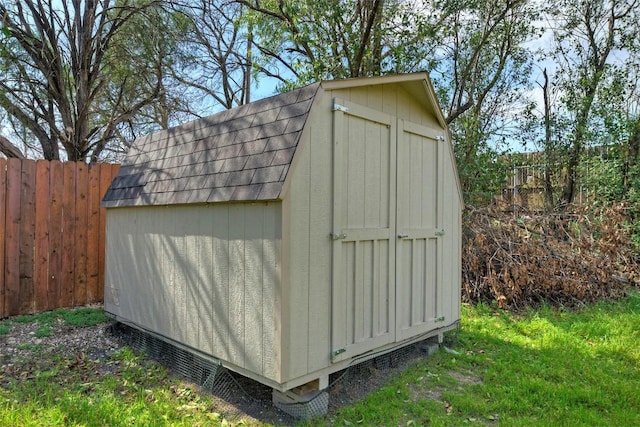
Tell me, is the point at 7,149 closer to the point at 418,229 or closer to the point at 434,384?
the point at 418,229

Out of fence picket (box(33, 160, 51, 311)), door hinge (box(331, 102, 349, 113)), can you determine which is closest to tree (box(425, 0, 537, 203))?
door hinge (box(331, 102, 349, 113))

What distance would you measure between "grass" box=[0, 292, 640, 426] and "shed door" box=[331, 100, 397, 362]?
0.50 m

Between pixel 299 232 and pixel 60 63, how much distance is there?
6756mm

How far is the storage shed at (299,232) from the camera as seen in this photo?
2613 millimetres

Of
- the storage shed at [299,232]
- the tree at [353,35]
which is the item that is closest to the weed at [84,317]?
the storage shed at [299,232]

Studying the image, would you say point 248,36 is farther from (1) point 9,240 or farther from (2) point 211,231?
(2) point 211,231

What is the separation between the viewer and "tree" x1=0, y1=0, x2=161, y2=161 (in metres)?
6.77

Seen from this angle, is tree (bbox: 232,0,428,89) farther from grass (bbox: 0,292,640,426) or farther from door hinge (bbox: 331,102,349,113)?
grass (bbox: 0,292,640,426)

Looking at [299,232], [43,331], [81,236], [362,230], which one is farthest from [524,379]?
[81,236]

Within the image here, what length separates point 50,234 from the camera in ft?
16.3

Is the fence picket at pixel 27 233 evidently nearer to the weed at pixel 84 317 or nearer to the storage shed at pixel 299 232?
the weed at pixel 84 317

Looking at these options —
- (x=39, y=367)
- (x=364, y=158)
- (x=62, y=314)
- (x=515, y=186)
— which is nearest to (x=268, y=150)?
(x=364, y=158)

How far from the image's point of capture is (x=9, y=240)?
4.65m

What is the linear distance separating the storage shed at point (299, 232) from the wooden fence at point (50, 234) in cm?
132
